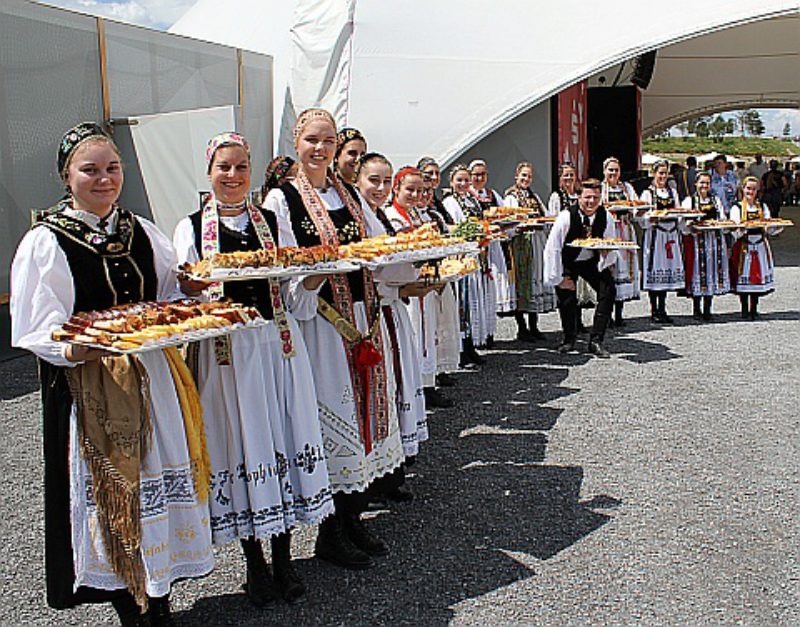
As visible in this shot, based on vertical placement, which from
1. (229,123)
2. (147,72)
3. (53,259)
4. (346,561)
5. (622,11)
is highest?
(622,11)

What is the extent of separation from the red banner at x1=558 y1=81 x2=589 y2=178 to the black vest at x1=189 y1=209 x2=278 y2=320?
10.1m

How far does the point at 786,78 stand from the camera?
2180 cm

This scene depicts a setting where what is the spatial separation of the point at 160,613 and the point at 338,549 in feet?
2.54

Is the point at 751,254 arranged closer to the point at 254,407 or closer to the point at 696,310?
the point at 696,310

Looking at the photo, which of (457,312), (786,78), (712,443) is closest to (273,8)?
(457,312)

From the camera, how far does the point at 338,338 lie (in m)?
3.39

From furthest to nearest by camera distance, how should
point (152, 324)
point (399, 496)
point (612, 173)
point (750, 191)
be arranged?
point (612, 173)
point (750, 191)
point (399, 496)
point (152, 324)

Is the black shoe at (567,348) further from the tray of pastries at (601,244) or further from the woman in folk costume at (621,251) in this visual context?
the woman in folk costume at (621,251)

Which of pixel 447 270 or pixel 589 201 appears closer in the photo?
pixel 447 270

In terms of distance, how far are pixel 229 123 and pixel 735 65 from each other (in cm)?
1596

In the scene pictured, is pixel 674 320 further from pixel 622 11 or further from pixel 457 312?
pixel 622 11

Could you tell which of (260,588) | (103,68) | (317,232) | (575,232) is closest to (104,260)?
(317,232)

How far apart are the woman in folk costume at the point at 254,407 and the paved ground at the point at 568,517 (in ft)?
1.05

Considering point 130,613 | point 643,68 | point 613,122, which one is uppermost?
point 643,68
